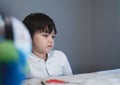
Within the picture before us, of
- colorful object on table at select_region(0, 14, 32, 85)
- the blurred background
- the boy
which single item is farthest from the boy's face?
colorful object on table at select_region(0, 14, 32, 85)

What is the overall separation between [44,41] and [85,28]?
33.5 inches

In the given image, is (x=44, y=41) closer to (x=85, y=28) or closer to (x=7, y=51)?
(x=7, y=51)

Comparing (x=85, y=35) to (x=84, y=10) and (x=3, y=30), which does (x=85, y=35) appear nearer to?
(x=84, y=10)

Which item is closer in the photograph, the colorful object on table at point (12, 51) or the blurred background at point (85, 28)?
the colorful object on table at point (12, 51)

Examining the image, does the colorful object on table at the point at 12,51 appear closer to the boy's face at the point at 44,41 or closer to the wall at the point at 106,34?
the boy's face at the point at 44,41

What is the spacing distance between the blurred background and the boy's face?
0.56 meters

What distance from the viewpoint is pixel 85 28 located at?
181 centimetres

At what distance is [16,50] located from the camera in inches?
10.9

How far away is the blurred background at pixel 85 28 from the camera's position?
63.4 inches

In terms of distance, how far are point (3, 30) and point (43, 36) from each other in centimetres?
74

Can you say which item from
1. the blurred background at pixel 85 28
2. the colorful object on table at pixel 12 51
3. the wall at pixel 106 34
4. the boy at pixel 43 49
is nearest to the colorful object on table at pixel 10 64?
the colorful object on table at pixel 12 51

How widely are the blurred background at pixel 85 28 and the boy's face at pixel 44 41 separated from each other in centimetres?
56

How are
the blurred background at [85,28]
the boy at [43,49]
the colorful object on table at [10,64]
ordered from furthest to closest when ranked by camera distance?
the blurred background at [85,28] < the boy at [43,49] < the colorful object on table at [10,64]

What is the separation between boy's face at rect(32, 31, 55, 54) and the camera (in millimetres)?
1009
